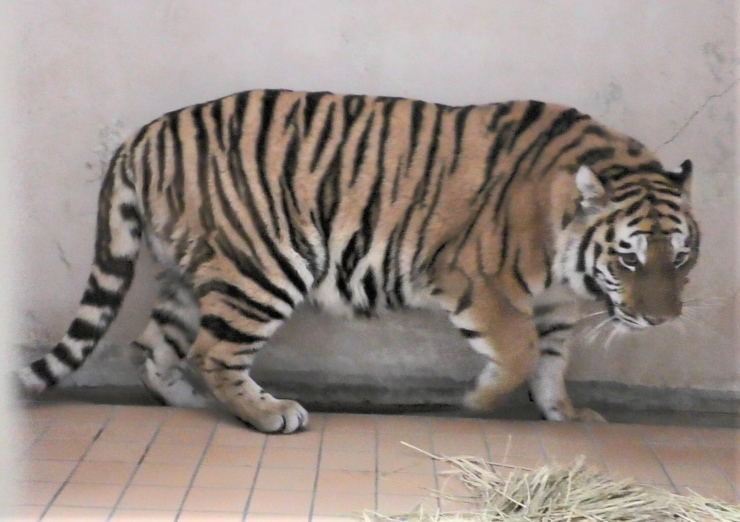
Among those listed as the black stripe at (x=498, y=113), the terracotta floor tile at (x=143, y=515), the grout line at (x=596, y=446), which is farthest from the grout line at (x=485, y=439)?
the black stripe at (x=498, y=113)

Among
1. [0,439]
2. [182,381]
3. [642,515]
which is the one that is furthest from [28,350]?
[642,515]

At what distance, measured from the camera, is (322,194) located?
2961 millimetres

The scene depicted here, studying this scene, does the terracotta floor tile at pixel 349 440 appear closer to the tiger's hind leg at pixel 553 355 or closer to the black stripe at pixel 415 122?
the tiger's hind leg at pixel 553 355

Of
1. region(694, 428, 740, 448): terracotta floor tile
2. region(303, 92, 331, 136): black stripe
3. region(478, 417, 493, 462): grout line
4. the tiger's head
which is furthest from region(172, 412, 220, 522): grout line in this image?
region(694, 428, 740, 448): terracotta floor tile

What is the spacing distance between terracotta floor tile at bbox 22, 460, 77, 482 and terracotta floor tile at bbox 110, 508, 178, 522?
0.29m

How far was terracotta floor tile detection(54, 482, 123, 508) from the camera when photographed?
89.1 inches

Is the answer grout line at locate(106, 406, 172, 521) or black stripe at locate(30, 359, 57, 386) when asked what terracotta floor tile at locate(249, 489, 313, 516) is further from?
black stripe at locate(30, 359, 57, 386)

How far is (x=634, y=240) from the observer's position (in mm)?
2746

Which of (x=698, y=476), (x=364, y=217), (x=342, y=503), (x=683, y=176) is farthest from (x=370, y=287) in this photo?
(x=698, y=476)

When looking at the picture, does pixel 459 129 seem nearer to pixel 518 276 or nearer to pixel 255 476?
pixel 518 276

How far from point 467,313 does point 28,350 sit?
1.81 metres

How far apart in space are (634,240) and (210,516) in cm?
160

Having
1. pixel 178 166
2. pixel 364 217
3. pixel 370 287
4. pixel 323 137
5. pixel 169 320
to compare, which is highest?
pixel 323 137

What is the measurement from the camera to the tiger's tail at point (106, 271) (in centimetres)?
297
